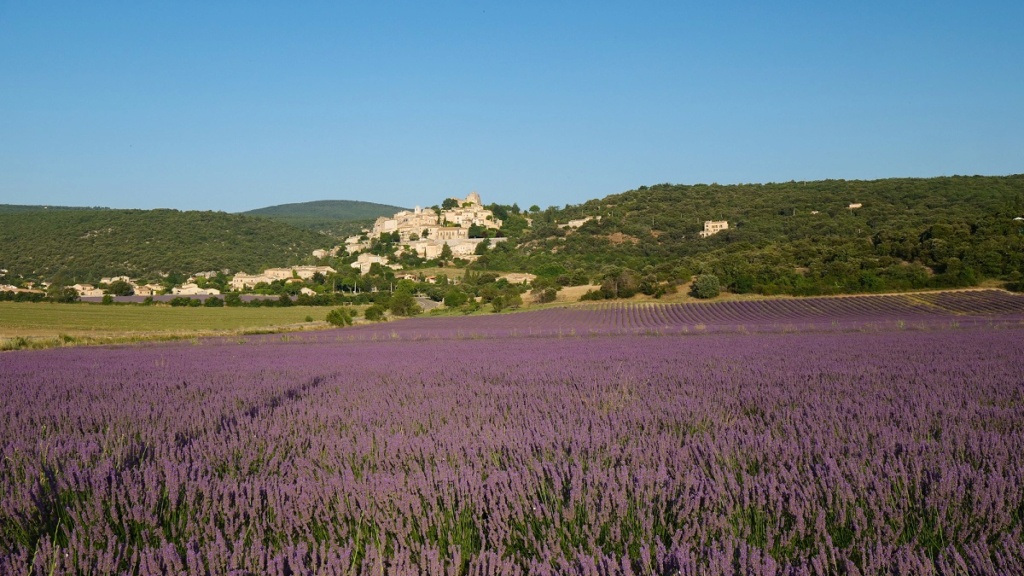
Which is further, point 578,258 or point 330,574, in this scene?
point 578,258

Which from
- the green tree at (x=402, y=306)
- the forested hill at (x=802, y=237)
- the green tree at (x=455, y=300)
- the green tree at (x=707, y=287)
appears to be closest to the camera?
the forested hill at (x=802, y=237)

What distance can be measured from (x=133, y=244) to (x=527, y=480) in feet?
338

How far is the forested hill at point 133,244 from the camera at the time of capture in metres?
79.9

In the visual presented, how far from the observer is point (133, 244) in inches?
3590

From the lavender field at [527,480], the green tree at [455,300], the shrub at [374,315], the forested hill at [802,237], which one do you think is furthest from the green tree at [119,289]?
the lavender field at [527,480]

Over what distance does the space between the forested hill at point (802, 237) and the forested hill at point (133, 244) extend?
130 ft

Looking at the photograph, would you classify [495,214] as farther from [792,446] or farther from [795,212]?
[792,446]

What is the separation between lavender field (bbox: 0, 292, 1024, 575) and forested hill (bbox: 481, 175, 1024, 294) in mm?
32017

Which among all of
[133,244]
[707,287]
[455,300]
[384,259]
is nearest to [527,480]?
[707,287]

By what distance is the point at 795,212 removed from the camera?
67.9 metres

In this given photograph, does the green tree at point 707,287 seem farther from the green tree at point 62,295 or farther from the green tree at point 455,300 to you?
the green tree at point 62,295

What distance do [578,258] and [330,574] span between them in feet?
233

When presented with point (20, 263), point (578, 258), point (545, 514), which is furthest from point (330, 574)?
point (20, 263)

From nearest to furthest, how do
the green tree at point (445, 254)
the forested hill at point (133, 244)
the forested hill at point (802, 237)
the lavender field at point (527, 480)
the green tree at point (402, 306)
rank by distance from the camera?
the lavender field at point (527, 480)
the forested hill at point (802, 237)
the green tree at point (402, 306)
the forested hill at point (133, 244)
the green tree at point (445, 254)
